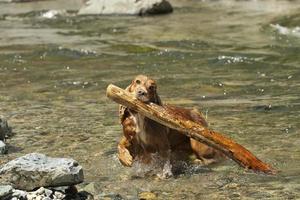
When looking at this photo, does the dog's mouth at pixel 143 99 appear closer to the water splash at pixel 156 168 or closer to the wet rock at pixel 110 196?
the water splash at pixel 156 168

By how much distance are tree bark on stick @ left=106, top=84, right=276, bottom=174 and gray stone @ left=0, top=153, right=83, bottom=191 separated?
67cm

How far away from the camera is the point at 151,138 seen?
221 inches

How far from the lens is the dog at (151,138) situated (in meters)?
5.47

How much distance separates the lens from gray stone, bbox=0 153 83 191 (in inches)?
199

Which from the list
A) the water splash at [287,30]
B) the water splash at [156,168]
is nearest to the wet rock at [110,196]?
the water splash at [156,168]

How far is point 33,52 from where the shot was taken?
15.0 meters

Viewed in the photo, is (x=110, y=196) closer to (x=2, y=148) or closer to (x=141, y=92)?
(x=141, y=92)

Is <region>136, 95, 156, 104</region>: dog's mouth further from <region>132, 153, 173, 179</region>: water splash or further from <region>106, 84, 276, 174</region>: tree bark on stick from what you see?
<region>132, 153, 173, 179</region>: water splash

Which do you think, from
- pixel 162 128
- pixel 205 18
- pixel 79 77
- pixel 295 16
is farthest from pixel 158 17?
pixel 162 128

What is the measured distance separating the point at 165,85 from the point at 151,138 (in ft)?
16.5

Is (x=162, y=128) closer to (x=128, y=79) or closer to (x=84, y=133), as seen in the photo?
(x=84, y=133)

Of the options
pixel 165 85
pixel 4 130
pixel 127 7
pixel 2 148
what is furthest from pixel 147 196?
pixel 127 7

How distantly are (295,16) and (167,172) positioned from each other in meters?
14.4

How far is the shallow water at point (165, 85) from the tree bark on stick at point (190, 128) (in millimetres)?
119
